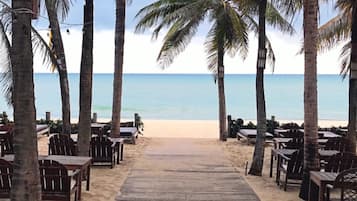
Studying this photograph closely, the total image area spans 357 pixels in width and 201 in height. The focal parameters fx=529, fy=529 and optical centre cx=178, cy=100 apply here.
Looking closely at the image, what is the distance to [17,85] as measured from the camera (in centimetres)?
560

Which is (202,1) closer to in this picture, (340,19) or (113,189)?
(340,19)

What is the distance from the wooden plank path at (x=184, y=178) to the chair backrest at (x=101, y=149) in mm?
677

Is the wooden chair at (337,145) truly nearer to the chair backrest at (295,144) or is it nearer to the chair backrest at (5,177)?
the chair backrest at (295,144)

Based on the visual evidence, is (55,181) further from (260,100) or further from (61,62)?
(61,62)

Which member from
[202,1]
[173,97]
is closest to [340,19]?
[202,1]

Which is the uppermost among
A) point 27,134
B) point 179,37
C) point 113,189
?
point 179,37

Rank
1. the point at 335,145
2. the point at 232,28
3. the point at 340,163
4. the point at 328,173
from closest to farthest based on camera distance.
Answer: the point at 328,173 < the point at 340,163 < the point at 335,145 < the point at 232,28

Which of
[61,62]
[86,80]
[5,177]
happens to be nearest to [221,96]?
[61,62]

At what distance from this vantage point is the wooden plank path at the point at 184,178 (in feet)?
28.7

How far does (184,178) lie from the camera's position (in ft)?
34.6

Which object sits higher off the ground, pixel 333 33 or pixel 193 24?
pixel 193 24

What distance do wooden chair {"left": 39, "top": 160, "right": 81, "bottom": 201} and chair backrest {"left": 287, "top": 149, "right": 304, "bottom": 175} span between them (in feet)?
13.3

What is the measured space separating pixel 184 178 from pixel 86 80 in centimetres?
273

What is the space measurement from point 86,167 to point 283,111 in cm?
5726
